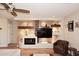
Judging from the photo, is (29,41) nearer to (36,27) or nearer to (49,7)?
(36,27)

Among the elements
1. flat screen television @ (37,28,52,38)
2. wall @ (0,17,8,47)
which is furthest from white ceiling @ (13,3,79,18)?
flat screen television @ (37,28,52,38)

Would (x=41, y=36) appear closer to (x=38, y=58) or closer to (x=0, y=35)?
(x=0, y=35)

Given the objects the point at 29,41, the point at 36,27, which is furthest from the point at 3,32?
the point at 36,27

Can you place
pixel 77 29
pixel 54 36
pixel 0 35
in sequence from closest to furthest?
pixel 77 29 < pixel 0 35 < pixel 54 36

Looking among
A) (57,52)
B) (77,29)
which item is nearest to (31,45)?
(57,52)

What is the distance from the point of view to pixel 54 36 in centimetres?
1037

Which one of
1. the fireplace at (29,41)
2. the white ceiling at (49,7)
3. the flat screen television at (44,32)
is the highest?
the white ceiling at (49,7)

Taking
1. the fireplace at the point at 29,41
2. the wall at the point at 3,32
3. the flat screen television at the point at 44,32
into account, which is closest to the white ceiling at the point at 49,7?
the wall at the point at 3,32

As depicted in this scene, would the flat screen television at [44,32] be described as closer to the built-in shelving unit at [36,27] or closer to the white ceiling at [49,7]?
the built-in shelving unit at [36,27]

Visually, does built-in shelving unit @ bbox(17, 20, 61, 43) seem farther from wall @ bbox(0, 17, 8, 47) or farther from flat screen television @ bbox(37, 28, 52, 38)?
wall @ bbox(0, 17, 8, 47)

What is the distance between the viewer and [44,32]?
34.5 ft

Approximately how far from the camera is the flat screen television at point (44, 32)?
10.4 meters

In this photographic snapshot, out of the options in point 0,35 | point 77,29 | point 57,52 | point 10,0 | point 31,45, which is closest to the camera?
point 10,0

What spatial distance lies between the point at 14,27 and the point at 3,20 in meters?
2.16
